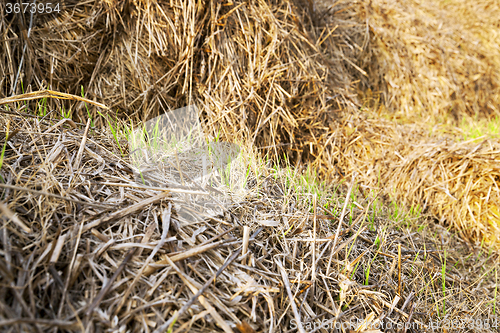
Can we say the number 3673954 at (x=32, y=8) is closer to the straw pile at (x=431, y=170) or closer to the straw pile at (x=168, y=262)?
the straw pile at (x=168, y=262)

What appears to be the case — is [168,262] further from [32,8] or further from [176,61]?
[32,8]

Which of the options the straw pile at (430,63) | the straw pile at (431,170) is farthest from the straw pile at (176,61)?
the straw pile at (430,63)

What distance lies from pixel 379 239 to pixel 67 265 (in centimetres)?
118

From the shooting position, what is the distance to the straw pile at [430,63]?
2648 mm

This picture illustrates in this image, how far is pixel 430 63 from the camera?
281cm

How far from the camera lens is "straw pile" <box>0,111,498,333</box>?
2.37 ft

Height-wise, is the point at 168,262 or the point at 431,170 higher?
the point at 168,262

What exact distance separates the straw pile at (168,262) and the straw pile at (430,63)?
181cm

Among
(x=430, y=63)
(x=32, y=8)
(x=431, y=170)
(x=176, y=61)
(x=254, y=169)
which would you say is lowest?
(x=431, y=170)

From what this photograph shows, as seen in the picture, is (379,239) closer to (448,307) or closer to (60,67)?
(448,307)

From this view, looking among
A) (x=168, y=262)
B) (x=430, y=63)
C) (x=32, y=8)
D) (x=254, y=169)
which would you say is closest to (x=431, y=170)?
(x=254, y=169)

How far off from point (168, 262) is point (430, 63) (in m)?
3.13

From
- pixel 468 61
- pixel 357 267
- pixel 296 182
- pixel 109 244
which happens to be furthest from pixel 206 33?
pixel 468 61

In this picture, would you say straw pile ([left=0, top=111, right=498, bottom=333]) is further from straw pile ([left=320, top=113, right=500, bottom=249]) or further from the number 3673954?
the number 3673954
